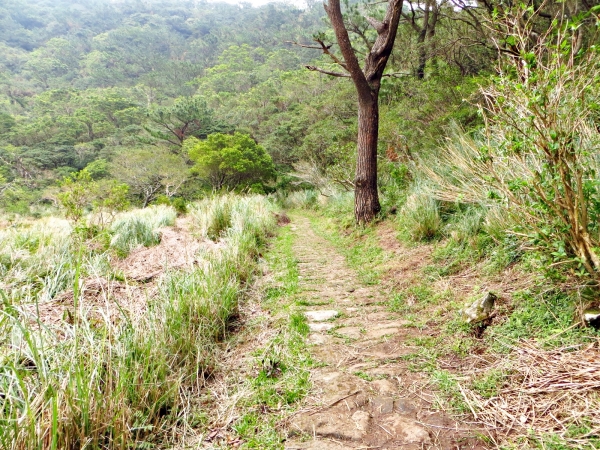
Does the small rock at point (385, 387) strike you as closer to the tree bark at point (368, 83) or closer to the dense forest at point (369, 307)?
the dense forest at point (369, 307)

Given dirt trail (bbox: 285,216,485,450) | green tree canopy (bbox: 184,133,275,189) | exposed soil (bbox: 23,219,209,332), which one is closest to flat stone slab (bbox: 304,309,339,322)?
dirt trail (bbox: 285,216,485,450)

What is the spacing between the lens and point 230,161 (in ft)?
64.4

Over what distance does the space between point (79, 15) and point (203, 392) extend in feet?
364

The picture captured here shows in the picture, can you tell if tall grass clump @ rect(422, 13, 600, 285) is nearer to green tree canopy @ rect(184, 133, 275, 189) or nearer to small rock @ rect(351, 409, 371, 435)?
small rock @ rect(351, 409, 371, 435)

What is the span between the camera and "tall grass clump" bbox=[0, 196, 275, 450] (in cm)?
106

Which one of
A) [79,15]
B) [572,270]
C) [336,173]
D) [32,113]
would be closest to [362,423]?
[572,270]

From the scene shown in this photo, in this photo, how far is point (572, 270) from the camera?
154 cm

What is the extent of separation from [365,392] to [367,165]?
4764 mm

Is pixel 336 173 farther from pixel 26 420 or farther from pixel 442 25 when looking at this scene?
pixel 26 420

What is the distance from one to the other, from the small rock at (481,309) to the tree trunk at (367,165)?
3734 millimetres

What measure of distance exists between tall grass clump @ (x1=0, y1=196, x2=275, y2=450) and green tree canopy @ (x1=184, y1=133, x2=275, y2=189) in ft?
60.0

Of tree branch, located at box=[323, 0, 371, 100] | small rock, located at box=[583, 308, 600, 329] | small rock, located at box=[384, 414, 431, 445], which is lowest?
small rock, located at box=[384, 414, 431, 445]

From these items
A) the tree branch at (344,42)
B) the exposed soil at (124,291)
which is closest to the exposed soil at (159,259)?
the exposed soil at (124,291)

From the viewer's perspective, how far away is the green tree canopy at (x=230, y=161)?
64.3ft
